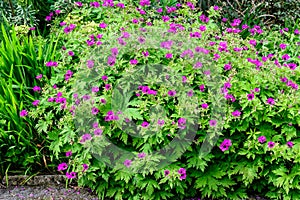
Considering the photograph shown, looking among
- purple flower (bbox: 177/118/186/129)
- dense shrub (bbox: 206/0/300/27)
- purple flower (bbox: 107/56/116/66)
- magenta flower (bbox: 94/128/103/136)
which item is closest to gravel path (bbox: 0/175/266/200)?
magenta flower (bbox: 94/128/103/136)

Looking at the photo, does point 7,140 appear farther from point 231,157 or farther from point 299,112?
point 299,112

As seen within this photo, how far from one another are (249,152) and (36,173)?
1.81m

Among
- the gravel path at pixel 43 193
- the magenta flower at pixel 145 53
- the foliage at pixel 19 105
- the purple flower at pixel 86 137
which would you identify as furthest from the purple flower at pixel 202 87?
the foliage at pixel 19 105

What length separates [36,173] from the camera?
3.67 meters

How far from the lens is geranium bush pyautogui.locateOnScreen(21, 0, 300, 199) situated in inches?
121

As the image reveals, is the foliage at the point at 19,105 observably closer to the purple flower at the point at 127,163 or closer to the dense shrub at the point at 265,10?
the purple flower at the point at 127,163

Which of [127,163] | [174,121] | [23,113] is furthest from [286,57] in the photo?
[23,113]

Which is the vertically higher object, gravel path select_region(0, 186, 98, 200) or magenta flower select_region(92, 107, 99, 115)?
magenta flower select_region(92, 107, 99, 115)

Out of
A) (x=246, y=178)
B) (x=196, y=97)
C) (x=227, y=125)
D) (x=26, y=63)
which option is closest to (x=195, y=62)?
(x=196, y=97)

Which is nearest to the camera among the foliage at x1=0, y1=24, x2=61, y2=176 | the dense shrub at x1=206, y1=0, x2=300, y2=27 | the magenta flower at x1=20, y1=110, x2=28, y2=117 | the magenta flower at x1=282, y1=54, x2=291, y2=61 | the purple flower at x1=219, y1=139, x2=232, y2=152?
the purple flower at x1=219, y1=139, x2=232, y2=152

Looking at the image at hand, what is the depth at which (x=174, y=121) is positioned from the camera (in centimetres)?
315

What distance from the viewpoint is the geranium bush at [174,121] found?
308cm

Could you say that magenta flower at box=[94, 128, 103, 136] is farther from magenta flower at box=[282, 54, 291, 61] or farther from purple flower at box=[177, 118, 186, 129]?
magenta flower at box=[282, 54, 291, 61]

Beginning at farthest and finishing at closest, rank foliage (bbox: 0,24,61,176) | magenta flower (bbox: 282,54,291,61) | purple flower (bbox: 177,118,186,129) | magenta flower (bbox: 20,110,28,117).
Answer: magenta flower (bbox: 282,54,291,61) → foliage (bbox: 0,24,61,176) → magenta flower (bbox: 20,110,28,117) → purple flower (bbox: 177,118,186,129)
